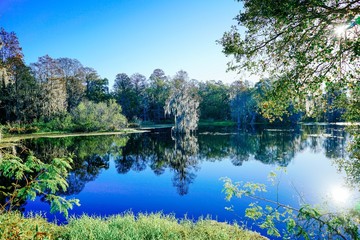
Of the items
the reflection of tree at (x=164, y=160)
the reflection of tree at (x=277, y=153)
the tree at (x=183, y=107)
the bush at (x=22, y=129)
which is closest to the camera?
the reflection of tree at (x=164, y=160)

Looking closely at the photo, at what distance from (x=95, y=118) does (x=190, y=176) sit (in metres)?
33.7

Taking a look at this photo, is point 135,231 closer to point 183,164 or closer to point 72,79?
point 183,164

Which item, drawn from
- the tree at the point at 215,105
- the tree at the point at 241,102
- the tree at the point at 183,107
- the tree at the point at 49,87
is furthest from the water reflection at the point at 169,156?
the tree at the point at 215,105

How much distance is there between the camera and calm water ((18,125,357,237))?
13.2 m

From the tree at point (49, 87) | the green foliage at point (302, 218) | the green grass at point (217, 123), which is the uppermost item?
the tree at point (49, 87)

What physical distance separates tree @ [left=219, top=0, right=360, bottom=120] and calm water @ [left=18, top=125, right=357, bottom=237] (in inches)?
113

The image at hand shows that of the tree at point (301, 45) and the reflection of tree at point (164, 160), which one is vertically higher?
the tree at point (301, 45)

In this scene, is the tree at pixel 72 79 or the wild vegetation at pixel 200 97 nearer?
the wild vegetation at pixel 200 97

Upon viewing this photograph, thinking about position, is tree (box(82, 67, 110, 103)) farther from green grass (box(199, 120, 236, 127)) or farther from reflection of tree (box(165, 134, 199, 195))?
reflection of tree (box(165, 134, 199, 195))

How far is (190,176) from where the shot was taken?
19.5 meters

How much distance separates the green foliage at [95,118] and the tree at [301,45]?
44.2 meters

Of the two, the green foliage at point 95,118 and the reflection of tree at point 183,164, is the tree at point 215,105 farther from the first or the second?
the reflection of tree at point 183,164

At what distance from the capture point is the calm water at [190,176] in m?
13.2

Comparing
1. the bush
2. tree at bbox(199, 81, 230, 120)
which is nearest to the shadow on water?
the bush
